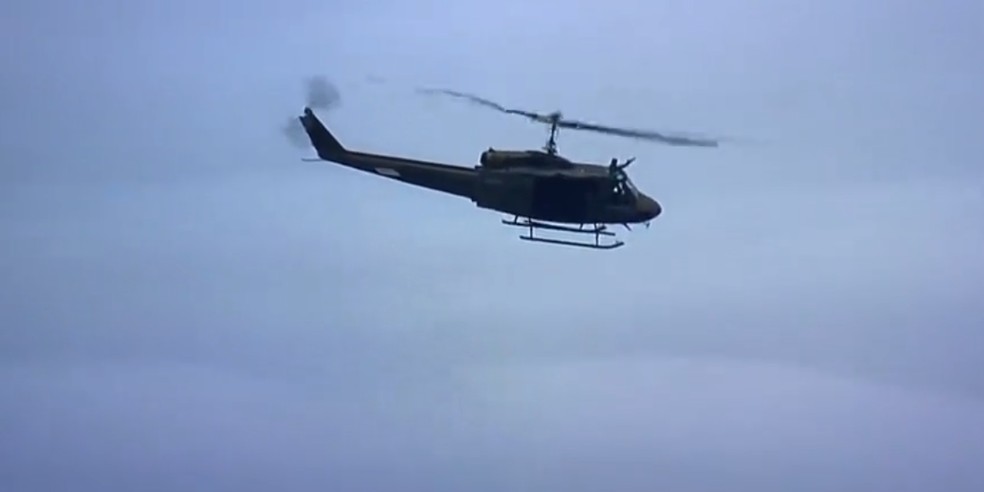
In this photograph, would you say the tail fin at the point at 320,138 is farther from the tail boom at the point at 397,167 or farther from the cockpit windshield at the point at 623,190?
the cockpit windshield at the point at 623,190

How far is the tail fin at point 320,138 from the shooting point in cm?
3130

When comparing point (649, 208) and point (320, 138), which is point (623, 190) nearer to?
point (649, 208)

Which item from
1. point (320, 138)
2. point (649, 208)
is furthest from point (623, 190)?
point (320, 138)

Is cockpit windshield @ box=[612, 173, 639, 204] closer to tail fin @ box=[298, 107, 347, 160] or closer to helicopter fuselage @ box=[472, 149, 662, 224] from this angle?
helicopter fuselage @ box=[472, 149, 662, 224]

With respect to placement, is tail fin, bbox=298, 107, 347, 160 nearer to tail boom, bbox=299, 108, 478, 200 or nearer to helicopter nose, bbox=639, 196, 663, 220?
tail boom, bbox=299, 108, 478, 200

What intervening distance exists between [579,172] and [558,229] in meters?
1.04

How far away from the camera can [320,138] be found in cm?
3141

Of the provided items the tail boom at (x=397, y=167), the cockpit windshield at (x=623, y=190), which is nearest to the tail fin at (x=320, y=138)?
the tail boom at (x=397, y=167)

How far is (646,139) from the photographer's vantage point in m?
28.3

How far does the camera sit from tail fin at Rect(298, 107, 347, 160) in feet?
103

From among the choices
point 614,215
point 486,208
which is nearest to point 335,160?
point 486,208

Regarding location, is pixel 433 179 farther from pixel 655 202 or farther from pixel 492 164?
pixel 655 202

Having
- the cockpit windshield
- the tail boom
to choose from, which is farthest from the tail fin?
the cockpit windshield

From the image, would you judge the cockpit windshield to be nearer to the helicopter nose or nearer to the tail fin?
the helicopter nose
